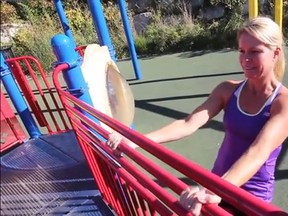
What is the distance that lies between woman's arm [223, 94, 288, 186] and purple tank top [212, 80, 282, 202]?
50 mm

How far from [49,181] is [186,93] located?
332 centimetres

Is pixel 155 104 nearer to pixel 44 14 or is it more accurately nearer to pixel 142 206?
pixel 142 206

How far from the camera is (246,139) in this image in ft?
5.06

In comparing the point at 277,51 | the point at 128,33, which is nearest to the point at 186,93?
the point at 128,33

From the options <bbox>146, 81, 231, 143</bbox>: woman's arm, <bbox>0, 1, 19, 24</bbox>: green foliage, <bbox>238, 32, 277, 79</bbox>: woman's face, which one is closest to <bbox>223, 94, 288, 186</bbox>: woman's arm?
<bbox>238, 32, 277, 79</bbox>: woman's face

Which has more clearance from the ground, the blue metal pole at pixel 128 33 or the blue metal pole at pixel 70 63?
the blue metal pole at pixel 70 63

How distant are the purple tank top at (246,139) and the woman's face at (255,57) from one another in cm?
10

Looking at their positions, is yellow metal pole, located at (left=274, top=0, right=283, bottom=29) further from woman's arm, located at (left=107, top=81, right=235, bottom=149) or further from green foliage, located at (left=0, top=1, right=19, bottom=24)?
green foliage, located at (left=0, top=1, right=19, bottom=24)

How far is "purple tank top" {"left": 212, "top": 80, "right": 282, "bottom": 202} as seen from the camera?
149cm

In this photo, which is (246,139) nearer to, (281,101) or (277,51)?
(281,101)

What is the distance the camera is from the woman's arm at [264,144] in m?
1.32

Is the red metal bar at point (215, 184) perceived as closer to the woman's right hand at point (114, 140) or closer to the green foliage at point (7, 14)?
the woman's right hand at point (114, 140)

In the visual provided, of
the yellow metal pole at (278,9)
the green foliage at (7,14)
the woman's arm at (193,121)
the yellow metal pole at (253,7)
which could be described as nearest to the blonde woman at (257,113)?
the woman's arm at (193,121)

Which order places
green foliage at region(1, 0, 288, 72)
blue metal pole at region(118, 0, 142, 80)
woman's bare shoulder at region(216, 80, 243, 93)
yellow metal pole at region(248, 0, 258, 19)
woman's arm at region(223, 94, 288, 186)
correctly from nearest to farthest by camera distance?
woman's arm at region(223, 94, 288, 186) → woman's bare shoulder at region(216, 80, 243, 93) → yellow metal pole at region(248, 0, 258, 19) → blue metal pole at region(118, 0, 142, 80) → green foliage at region(1, 0, 288, 72)
